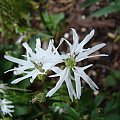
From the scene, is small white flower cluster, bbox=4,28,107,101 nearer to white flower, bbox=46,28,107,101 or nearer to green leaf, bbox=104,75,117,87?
white flower, bbox=46,28,107,101

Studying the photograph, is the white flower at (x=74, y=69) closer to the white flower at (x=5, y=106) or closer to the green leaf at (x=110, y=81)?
the white flower at (x=5, y=106)

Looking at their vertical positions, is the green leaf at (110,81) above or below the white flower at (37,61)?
below

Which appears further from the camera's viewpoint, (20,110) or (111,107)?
(20,110)

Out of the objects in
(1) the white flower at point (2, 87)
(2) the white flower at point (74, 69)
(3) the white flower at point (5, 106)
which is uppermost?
(2) the white flower at point (74, 69)

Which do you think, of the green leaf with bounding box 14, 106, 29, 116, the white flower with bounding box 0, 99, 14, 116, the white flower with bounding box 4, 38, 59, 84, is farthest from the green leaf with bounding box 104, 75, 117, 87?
the white flower with bounding box 4, 38, 59, 84

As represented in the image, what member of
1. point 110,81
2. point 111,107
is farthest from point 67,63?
point 110,81

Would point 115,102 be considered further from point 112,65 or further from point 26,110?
point 112,65

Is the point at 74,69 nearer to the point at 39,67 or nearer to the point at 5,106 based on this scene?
the point at 39,67

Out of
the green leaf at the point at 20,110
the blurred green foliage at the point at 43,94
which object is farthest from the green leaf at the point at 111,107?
the green leaf at the point at 20,110

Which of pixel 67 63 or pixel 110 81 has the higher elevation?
pixel 67 63

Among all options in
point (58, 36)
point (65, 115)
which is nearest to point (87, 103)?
point (65, 115)

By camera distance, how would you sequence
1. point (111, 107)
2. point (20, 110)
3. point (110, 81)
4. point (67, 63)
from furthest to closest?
point (110, 81)
point (20, 110)
point (111, 107)
point (67, 63)
